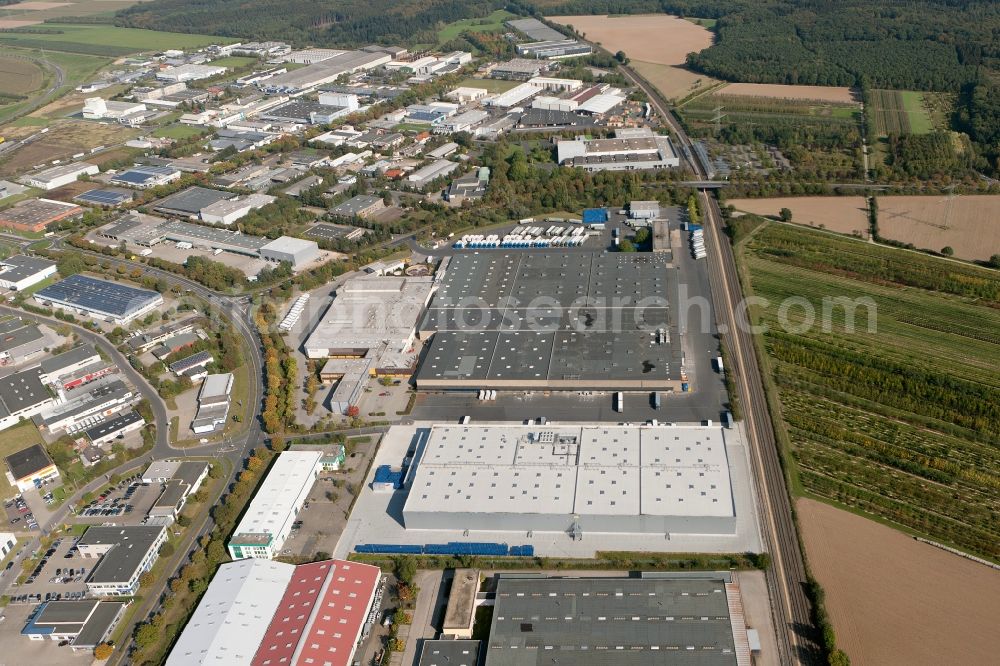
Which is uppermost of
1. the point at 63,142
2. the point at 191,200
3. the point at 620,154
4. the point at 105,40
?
the point at 105,40

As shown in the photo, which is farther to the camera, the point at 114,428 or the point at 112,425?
the point at 112,425

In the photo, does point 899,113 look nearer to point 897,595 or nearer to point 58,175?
point 897,595

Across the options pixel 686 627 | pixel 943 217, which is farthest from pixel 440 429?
pixel 943 217

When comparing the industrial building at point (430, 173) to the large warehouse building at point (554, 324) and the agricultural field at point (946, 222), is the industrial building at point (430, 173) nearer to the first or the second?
the large warehouse building at point (554, 324)

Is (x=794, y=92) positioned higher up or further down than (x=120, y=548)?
higher up

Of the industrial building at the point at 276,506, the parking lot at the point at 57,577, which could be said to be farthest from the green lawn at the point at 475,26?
the parking lot at the point at 57,577

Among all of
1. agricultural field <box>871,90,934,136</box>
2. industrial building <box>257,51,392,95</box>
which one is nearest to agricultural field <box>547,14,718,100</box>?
agricultural field <box>871,90,934,136</box>

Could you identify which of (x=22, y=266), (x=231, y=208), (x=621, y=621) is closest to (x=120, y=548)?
(x=621, y=621)
